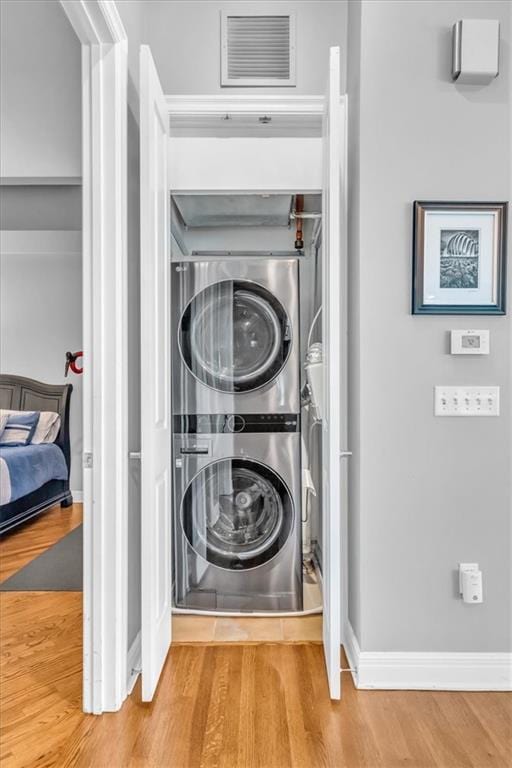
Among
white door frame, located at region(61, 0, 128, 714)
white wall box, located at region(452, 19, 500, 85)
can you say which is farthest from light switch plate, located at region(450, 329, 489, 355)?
white door frame, located at region(61, 0, 128, 714)

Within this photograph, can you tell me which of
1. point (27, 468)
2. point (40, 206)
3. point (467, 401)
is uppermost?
point (40, 206)

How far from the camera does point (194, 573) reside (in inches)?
104

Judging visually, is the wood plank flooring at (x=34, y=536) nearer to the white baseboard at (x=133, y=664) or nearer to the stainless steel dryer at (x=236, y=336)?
the white baseboard at (x=133, y=664)

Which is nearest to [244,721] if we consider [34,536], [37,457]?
[34,536]

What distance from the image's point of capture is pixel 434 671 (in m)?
1.99

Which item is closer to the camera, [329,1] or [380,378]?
[380,378]

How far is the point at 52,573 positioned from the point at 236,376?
1795 millimetres

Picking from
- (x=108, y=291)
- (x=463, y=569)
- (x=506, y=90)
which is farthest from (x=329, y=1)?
(x=463, y=569)

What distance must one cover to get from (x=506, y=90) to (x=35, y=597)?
10.8 ft

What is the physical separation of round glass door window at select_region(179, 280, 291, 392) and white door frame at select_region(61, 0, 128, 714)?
762mm

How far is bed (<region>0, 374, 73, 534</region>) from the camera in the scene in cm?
424

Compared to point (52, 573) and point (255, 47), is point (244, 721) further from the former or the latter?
point (255, 47)

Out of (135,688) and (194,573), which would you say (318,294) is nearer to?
(194,573)

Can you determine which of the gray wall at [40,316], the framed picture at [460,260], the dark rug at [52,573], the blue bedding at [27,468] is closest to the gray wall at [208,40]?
the framed picture at [460,260]
